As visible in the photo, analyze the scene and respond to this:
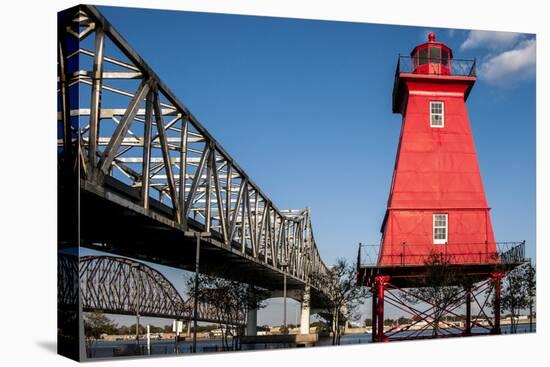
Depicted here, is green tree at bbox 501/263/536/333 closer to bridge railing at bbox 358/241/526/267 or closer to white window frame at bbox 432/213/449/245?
bridge railing at bbox 358/241/526/267

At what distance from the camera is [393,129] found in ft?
90.6

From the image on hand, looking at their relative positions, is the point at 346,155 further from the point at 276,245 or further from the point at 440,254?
the point at 276,245

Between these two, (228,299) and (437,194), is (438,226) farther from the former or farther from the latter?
(228,299)

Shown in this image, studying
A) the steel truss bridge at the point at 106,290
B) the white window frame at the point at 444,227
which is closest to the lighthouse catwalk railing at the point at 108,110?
the steel truss bridge at the point at 106,290

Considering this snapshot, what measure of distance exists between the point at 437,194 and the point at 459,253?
89.7 inches

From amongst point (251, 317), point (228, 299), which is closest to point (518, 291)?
point (251, 317)

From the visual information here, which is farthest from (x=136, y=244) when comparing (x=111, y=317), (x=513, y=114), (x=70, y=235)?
(x=513, y=114)

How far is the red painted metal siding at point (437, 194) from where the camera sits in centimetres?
2798

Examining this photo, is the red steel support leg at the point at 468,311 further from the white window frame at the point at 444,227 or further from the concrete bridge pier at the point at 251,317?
the concrete bridge pier at the point at 251,317

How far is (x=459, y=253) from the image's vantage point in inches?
1102

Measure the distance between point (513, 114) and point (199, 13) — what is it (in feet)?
40.4

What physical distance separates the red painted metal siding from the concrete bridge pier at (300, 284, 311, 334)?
3.48 metres

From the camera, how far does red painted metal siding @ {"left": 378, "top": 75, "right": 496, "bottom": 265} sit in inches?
1102

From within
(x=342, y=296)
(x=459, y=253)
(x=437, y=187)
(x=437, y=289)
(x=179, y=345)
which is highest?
(x=437, y=187)
